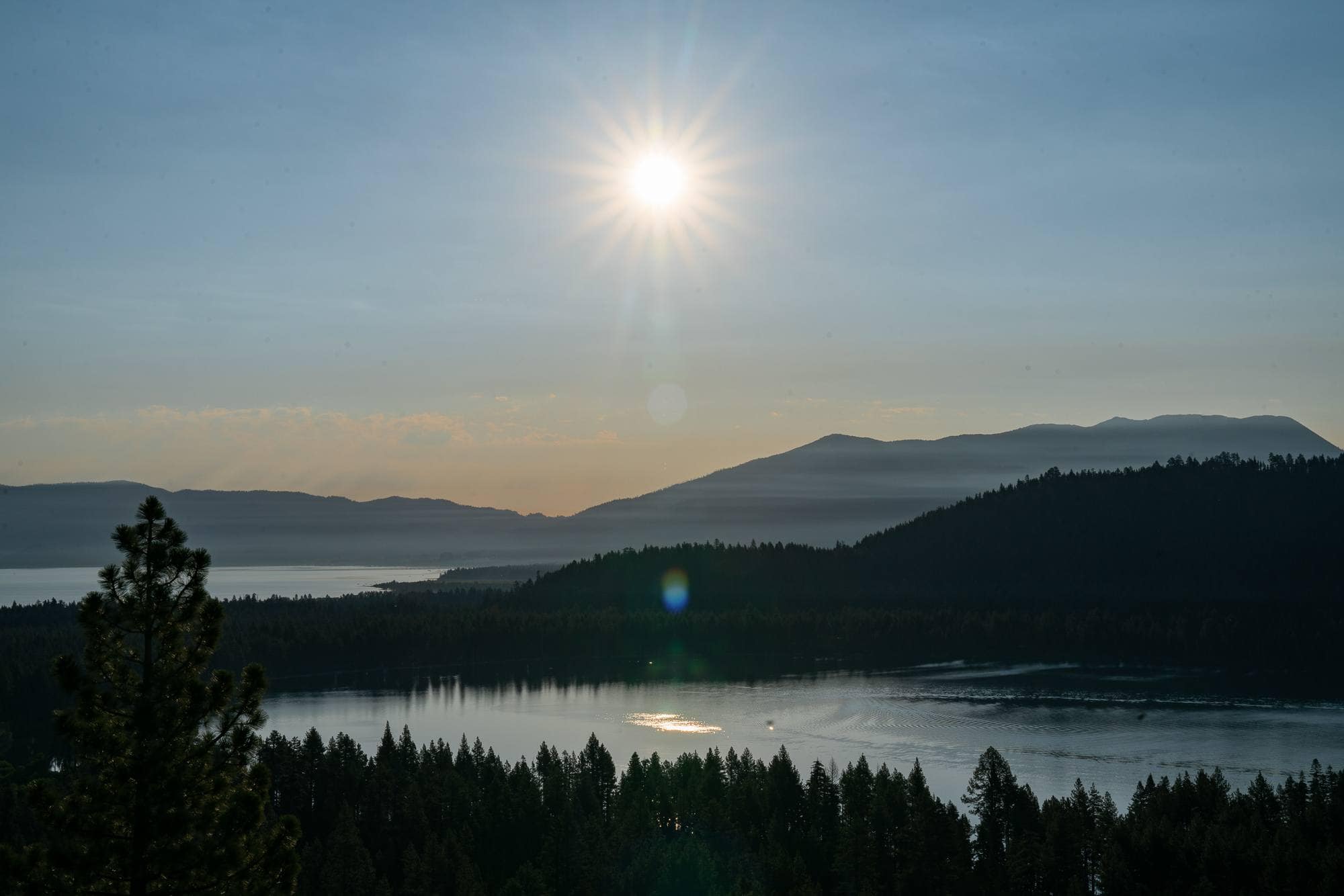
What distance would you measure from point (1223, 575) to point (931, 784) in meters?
137

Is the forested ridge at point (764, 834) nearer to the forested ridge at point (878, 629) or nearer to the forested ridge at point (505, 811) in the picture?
the forested ridge at point (505, 811)

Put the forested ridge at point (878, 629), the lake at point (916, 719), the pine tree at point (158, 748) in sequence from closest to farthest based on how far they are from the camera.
A: the pine tree at point (158, 748)
the lake at point (916, 719)
the forested ridge at point (878, 629)

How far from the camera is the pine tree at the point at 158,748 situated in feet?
59.0

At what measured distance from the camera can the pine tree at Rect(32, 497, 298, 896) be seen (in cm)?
1798

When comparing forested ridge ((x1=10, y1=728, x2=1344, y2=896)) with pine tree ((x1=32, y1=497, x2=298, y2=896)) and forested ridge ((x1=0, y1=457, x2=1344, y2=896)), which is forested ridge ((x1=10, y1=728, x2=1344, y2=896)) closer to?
forested ridge ((x1=0, y1=457, x2=1344, y2=896))

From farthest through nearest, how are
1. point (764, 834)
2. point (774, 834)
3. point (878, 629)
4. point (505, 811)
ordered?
point (878, 629) < point (505, 811) < point (764, 834) < point (774, 834)

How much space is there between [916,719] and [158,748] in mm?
92737

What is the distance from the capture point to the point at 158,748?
18.4 metres

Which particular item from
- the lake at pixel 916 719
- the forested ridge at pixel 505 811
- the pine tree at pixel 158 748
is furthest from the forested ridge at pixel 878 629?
the pine tree at pixel 158 748

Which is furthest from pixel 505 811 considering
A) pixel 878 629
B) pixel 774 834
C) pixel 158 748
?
pixel 878 629

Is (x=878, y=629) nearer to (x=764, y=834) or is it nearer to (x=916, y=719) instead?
(x=916, y=719)

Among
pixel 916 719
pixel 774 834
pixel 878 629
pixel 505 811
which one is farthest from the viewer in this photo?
pixel 878 629

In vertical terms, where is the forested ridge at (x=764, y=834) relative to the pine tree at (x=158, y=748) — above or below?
below

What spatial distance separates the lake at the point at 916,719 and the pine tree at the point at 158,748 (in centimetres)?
5787
